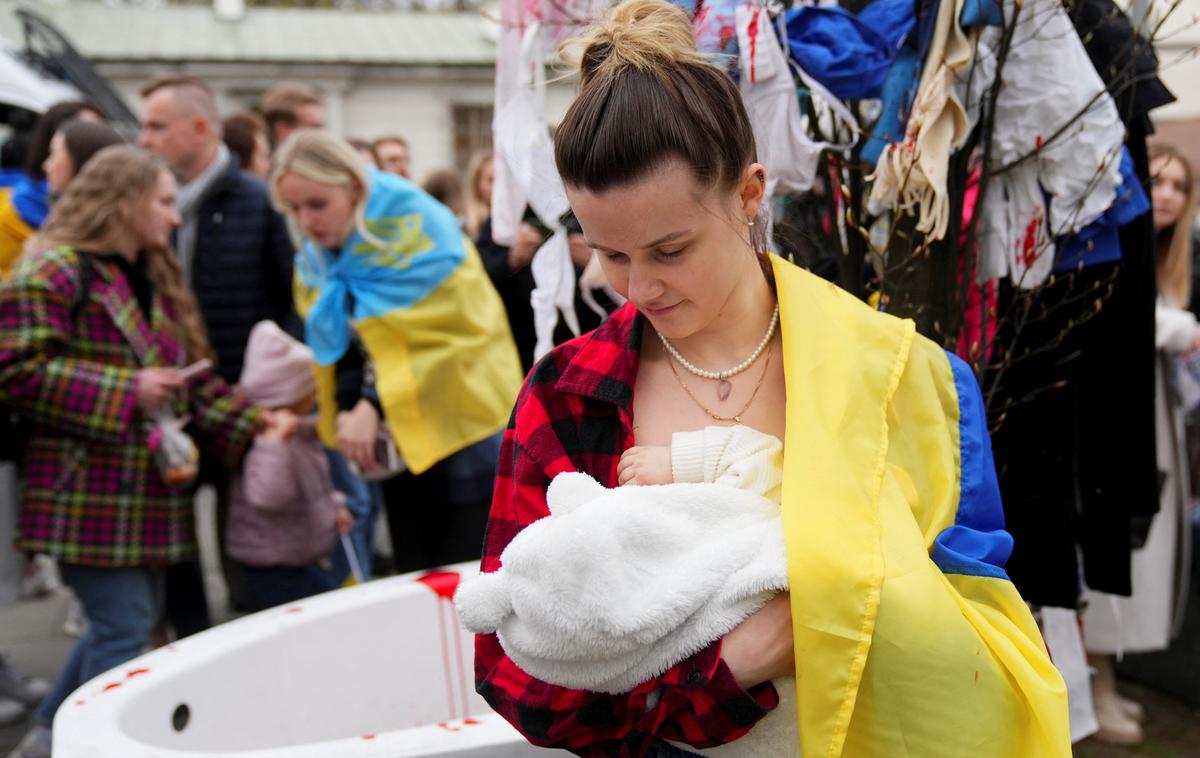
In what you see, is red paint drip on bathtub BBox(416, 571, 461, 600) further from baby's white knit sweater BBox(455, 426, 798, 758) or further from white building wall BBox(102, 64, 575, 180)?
white building wall BBox(102, 64, 575, 180)

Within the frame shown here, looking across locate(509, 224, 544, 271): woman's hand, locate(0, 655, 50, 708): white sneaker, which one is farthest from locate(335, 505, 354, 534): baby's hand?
locate(0, 655, 50, 708): white sneaker

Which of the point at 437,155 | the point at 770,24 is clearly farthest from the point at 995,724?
the point at 437,155

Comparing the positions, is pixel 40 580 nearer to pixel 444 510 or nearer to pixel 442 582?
pixel 444 510

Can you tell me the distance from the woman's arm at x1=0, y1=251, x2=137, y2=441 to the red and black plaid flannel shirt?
7.24 ft

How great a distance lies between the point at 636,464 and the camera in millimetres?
1433

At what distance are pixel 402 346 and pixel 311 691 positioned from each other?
1272 mm

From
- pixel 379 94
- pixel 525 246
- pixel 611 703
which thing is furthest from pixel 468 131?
pixel 611 703

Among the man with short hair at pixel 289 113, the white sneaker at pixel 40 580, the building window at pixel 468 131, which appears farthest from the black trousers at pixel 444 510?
the building window at pixel 468 131

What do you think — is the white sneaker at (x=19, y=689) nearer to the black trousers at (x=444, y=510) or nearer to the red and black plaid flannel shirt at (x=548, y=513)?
the black trousers at (x=444, y=510)

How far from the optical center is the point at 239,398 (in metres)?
3.72

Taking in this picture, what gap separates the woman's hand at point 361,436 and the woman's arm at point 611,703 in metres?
2.06

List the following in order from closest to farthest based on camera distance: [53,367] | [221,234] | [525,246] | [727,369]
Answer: [727,369] → [53,367] → [525,246] → [221,234]

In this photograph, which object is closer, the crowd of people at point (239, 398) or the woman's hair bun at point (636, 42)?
the woman's hair bun at point (636, 42)

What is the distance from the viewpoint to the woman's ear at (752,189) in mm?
1493
